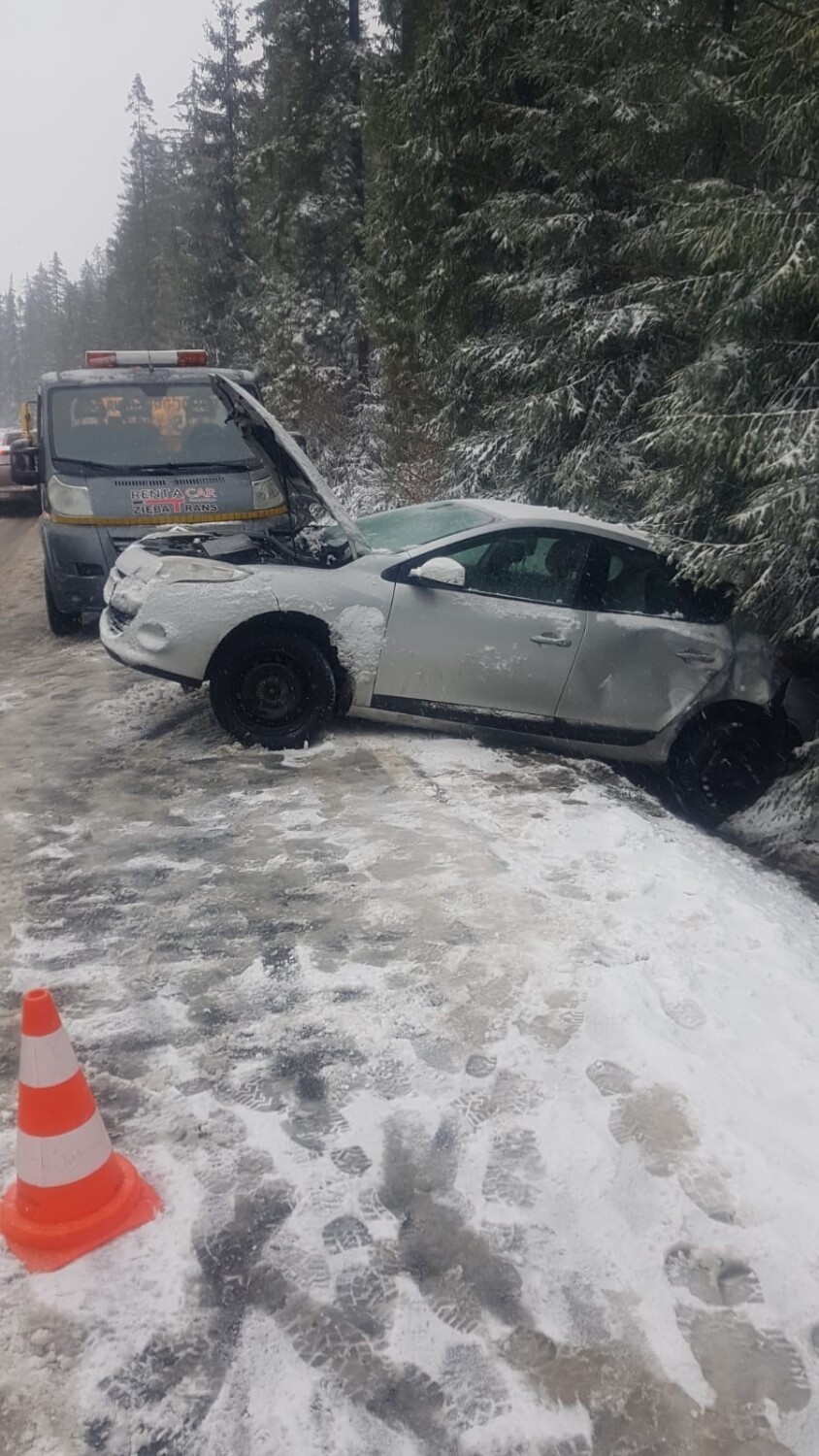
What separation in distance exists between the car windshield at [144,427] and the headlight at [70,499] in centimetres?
36

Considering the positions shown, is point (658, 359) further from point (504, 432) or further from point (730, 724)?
point (730, 724)

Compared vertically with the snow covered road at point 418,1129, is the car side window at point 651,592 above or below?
above

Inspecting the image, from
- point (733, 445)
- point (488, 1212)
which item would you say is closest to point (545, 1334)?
point (488, 1212)

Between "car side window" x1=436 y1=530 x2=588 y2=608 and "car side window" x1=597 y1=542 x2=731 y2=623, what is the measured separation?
24cm

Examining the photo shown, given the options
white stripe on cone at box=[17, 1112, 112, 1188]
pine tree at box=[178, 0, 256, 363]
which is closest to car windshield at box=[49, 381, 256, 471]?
white stripe on cone at box=[17, 1112, 112, 1188]

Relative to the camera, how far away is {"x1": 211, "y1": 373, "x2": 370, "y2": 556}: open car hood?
6629 millimetres

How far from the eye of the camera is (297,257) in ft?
72.4

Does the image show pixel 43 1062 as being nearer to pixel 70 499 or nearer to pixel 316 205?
pixel 70 499

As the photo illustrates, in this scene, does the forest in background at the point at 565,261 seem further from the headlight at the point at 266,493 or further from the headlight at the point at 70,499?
the headlight at the point at 70,499

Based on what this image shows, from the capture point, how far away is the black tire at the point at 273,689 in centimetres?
568

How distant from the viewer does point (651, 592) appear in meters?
6.27

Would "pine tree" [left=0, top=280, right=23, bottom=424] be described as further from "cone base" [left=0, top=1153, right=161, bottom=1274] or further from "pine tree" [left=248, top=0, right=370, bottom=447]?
"cone base" [left=0, top=1153, right=161, bottom=1274]

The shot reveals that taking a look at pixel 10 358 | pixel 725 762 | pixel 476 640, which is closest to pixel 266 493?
pixel 476 640

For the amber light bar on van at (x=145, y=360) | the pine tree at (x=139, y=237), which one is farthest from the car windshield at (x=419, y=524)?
the pine tree at (x=139, y=237)
